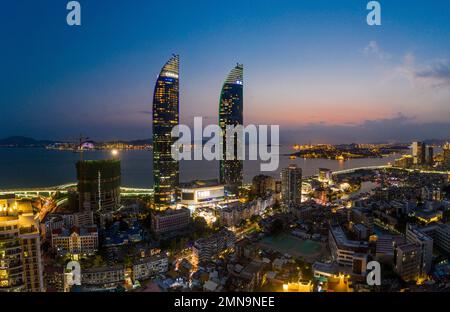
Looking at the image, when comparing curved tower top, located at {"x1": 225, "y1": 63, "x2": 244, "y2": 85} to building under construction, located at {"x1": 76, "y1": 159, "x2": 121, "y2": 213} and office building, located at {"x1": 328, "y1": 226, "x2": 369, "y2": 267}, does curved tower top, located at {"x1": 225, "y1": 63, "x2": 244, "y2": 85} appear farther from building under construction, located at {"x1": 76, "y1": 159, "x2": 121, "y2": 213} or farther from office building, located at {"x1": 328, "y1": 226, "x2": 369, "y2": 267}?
office building, located at {"x1": 328, "y1": 226, "x2": 369, "y2": 267}

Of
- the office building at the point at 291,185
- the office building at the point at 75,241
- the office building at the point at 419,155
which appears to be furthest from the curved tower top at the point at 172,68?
the office building at the point at 419,155

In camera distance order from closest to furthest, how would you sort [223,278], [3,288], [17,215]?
[3,288] → [17,215] → [223,278]

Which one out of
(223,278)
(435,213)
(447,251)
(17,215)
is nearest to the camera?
(17,215)

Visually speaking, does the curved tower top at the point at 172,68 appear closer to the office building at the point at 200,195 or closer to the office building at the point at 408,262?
the office building at the point at 200,195
